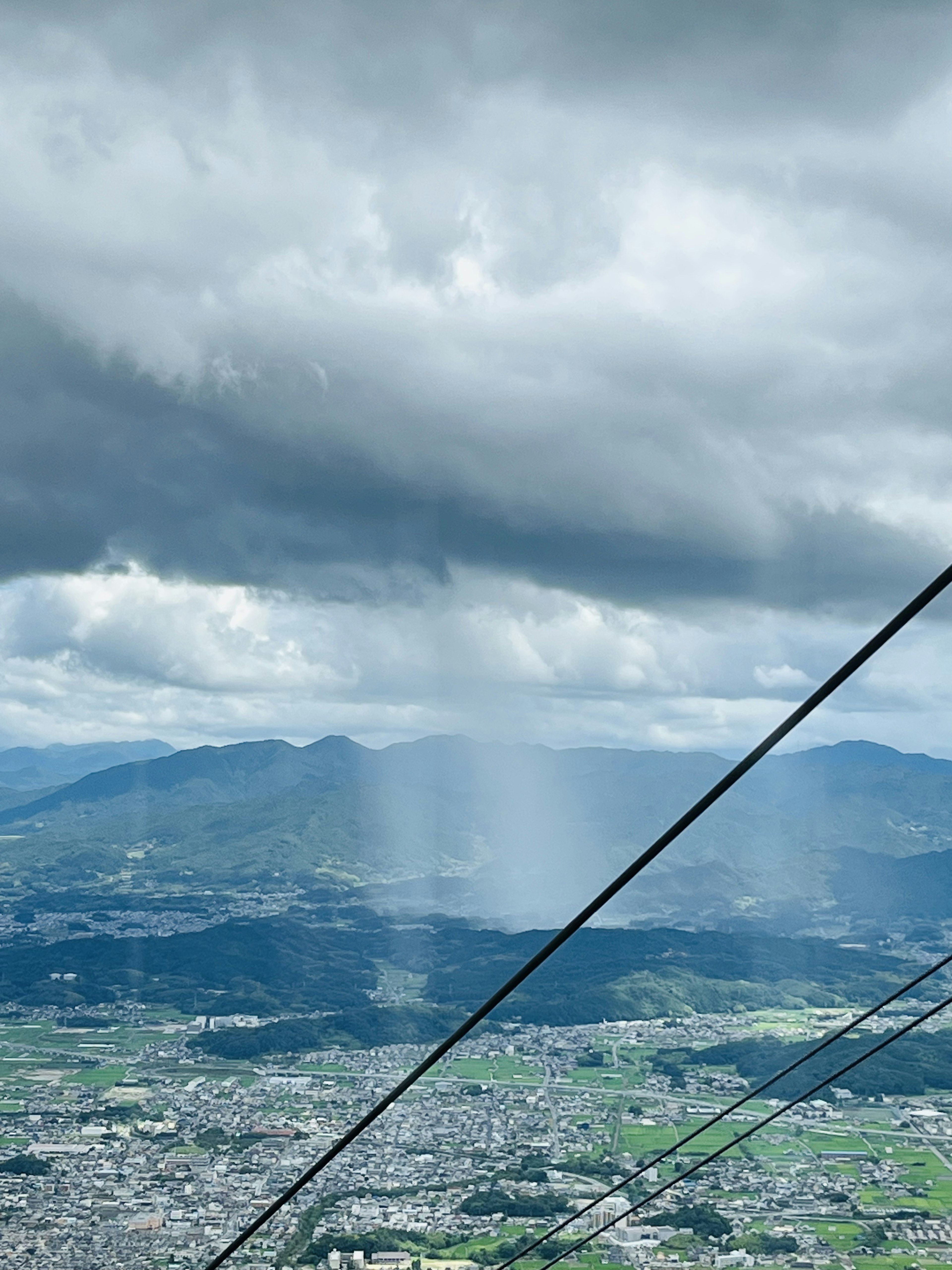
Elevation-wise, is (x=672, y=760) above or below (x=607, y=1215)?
above

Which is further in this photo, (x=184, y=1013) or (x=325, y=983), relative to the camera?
(x=325, y=983)

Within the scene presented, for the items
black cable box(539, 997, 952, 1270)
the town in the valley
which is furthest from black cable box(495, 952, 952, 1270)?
the town in the valley

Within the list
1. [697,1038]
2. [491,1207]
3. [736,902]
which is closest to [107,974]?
[697,1038]

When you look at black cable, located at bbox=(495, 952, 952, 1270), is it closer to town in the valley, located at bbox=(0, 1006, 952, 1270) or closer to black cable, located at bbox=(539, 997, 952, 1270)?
black cable, located at bbox=(539, 997, 952, 1270)

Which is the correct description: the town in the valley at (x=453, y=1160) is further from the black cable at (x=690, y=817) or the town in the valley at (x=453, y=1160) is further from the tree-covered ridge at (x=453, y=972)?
the black cable at (x=690, y=817)

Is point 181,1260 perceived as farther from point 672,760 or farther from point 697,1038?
point 672,760

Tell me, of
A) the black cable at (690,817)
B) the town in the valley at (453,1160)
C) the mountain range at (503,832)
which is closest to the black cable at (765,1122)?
the black cable at (690,817)
